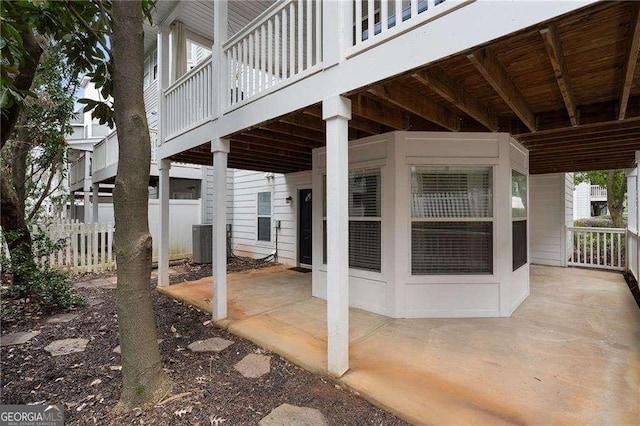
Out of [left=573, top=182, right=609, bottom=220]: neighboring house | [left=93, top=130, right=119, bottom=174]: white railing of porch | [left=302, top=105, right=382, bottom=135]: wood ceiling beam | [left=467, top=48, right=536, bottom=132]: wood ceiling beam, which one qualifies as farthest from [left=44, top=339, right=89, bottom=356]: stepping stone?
[left=573, top=182, right=609, bottom=220]: neighboring house

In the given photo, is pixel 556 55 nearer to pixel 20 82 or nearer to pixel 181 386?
pixel 181 386

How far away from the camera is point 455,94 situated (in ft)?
9.31

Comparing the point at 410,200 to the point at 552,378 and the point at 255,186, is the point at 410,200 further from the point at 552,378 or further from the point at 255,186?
the point at 255,186

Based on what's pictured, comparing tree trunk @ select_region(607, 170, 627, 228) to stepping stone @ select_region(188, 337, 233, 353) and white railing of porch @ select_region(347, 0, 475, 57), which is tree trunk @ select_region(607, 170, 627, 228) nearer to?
white railing of porch @ select_region(347, 0, 475, 57)

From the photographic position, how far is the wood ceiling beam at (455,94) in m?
2.39

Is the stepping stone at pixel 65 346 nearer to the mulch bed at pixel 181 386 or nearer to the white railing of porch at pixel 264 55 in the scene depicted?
the mulch bed at pixel 181 386

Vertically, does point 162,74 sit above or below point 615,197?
above

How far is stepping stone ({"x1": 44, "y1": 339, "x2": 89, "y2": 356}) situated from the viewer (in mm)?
3246

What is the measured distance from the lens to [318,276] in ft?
16.5

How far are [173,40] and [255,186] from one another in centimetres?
406

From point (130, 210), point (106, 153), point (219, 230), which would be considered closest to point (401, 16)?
point (130, 210)

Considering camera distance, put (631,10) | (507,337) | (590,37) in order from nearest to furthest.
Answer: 1. (631,10)
2. (590,37)
3. (507,337)

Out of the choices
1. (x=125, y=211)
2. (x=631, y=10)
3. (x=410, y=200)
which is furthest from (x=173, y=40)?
(x=631, y=10)

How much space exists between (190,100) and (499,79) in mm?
4364
